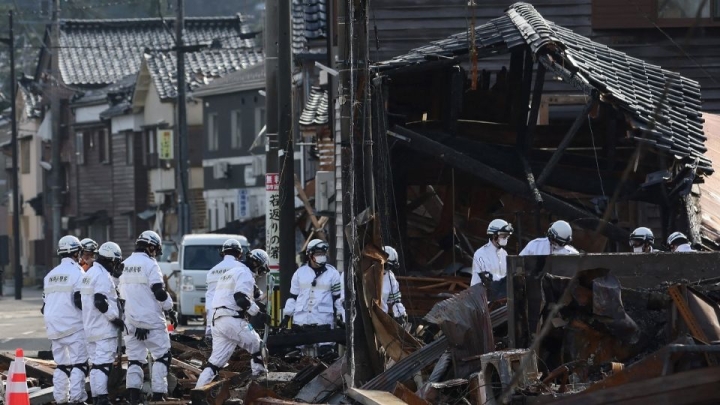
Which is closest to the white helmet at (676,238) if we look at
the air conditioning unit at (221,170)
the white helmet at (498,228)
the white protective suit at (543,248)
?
the white protective suit at (543,248)

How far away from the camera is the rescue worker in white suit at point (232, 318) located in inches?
619

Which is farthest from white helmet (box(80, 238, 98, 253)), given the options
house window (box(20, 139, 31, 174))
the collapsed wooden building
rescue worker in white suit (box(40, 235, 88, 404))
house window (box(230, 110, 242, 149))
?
house window (box(20, 139, 31, 174))

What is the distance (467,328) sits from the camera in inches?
453

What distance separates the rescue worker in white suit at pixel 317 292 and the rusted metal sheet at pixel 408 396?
6941 mm

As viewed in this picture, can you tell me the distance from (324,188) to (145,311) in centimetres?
1091

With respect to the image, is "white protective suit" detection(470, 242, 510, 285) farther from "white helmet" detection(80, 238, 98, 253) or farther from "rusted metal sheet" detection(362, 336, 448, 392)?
"rusted metal sheet" detection(362, 336, 448, 392)

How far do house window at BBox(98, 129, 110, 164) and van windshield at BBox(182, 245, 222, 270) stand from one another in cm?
2927

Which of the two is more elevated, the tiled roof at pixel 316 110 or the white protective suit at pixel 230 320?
the tiled roof at pixel 316 110

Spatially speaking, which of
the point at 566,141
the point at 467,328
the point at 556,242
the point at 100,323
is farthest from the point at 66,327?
the point at 467,328

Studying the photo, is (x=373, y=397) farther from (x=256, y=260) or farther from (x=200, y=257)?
(x=200, y=257)

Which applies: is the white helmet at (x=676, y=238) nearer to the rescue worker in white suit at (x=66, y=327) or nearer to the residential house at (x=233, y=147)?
the rescue worker in white suit at (x=66, y=327)

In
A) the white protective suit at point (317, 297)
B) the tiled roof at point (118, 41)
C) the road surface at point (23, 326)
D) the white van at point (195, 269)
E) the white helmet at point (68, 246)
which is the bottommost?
the road surface at point (23, 326)

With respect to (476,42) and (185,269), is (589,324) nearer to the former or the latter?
(476,42)

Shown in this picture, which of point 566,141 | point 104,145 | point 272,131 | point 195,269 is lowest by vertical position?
point 195,269
